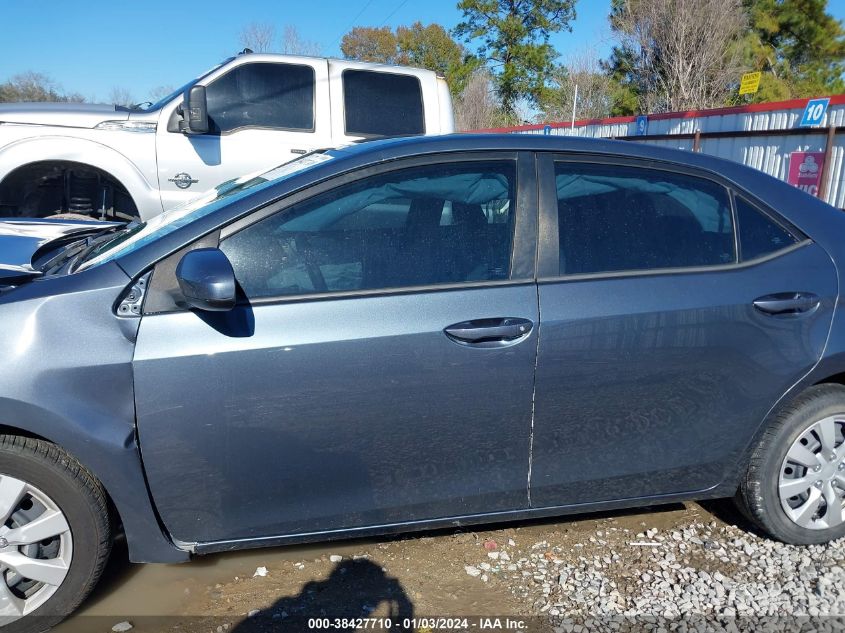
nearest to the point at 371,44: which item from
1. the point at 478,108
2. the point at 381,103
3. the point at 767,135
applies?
the point at 478,108

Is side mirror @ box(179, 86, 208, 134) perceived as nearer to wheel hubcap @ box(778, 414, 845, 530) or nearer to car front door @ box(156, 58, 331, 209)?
car front door @ box(156, 58, 331, 209)

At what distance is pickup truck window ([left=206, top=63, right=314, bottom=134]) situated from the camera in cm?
601

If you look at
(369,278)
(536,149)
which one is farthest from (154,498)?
(536,149)

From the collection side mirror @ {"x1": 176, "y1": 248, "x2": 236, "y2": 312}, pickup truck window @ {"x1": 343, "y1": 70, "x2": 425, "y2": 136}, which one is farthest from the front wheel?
pickup truck window @ {"x1": 343, "y1": 70, "x2": 425, "y2": 136}

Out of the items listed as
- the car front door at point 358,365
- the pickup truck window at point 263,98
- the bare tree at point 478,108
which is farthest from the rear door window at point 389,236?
the bare tree at point 478,108

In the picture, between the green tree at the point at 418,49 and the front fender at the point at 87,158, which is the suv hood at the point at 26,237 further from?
the green tree at the point at 418,49

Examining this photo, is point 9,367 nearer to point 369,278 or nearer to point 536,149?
point 369,278

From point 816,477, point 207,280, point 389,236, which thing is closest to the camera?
point 207,280

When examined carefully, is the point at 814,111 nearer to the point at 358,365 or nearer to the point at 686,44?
the point at 686,44

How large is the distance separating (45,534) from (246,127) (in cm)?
450

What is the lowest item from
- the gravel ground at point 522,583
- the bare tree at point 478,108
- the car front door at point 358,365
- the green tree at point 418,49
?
the gravel ground at point 522,583

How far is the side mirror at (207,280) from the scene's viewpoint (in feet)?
6.98

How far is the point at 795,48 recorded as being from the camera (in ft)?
99.6

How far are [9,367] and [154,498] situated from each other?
0.63 m
